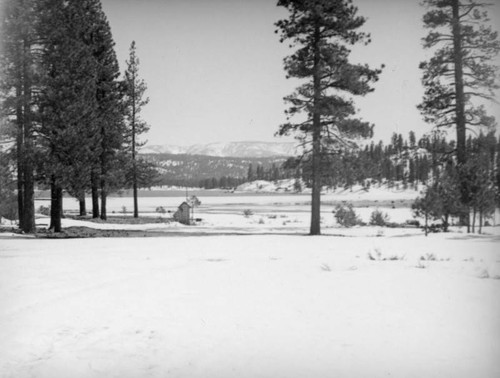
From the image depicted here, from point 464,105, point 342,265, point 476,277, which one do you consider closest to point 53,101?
point 342,265

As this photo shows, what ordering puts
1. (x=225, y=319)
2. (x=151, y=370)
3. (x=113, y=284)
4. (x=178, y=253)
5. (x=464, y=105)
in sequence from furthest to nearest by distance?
(x=464, y=105) < (x=178, y=253) < (x=113, y=284) < (x=225, y=319) < (x=151, y=370)

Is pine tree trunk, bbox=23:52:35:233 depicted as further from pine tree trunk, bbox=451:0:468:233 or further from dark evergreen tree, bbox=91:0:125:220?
pine tree trunk, bbox=451:0:468:233

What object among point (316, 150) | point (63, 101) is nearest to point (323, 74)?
point (316, 150)

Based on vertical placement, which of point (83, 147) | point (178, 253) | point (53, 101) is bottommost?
point (178, 253)

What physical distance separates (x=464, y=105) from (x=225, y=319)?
17.7m

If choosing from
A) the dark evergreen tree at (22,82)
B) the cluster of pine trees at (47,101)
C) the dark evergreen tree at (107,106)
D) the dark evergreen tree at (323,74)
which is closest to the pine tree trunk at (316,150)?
the dark evergreen tree at (323,74)

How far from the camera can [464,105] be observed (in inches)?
724

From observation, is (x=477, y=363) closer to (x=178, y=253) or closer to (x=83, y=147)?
(x=178, y=253)

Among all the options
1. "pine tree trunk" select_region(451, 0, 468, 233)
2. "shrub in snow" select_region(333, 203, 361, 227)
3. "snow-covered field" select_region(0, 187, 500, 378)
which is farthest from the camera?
"shrub in snow" select_region(333, 203, 361, 227)

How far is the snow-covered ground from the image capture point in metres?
3.69

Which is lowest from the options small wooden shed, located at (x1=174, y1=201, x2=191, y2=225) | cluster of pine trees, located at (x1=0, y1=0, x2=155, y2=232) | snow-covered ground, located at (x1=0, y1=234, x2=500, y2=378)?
small wooden shed, located at (x1=174, y1=201, x2=191, y2=225)

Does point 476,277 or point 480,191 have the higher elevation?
point 480,191

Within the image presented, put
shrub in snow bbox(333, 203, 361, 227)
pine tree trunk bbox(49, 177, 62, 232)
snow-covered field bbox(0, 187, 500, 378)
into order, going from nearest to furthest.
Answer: snow-covered field bbox(0, 187, 500, 378), pine tree trunk bbox(49, 177, 62, 232), shrub in snow bbox(333, 203, 361, 227)

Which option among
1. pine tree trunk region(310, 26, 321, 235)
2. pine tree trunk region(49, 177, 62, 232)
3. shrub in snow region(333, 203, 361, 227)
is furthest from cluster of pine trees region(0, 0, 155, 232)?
shrub in snow region(333, 203, 361, 227)
